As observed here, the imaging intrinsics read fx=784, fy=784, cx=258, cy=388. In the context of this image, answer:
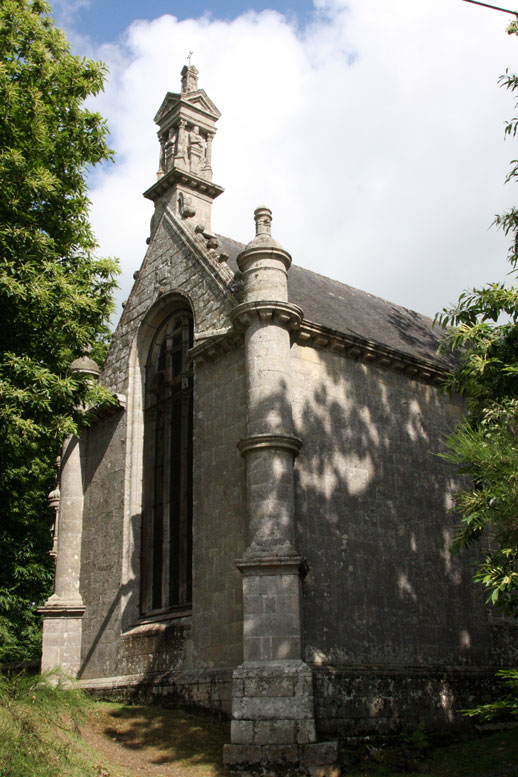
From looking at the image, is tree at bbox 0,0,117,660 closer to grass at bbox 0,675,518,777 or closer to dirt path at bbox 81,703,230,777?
grass at bbox 0,675,518,777

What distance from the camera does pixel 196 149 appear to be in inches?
794

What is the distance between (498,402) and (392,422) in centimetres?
549

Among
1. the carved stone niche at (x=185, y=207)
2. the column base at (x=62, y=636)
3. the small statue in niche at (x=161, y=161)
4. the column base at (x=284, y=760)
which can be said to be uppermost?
the small statue in niche at (x=161, y=161)

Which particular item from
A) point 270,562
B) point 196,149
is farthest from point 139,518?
point 196,149

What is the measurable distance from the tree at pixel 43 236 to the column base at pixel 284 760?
5987 mm

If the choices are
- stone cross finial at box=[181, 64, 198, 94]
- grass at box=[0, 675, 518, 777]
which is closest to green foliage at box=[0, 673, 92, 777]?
grass at box=[0, 675, 518, 777]

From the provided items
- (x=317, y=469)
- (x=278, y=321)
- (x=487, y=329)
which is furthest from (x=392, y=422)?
(x=487, y=329)

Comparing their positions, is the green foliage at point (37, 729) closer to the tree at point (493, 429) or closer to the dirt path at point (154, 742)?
the dirt path at point (154, 742)

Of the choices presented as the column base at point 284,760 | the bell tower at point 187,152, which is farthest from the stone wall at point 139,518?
the column base at point 284,760

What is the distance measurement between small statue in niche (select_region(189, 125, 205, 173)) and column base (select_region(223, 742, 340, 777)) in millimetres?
13803

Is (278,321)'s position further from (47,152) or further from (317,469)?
(47,152)

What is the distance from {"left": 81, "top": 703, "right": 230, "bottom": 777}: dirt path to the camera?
36.9 ft

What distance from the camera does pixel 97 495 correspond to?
1853 cm

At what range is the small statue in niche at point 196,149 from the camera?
20.0 meters
